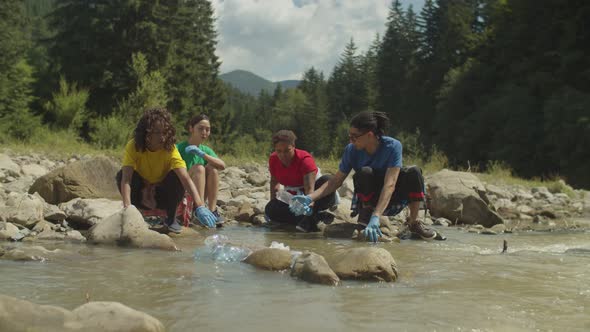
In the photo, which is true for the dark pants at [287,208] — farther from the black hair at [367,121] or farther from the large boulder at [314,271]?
the large boulder at [314,271]

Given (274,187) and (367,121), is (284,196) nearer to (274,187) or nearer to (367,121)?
(274,187)

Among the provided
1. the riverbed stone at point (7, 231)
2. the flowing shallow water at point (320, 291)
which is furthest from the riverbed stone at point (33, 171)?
the flowing shallow water at point (320, 291)

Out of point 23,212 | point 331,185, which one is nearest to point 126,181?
point 23,212

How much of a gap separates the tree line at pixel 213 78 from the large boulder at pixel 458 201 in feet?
20.8

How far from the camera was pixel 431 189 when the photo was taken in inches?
303

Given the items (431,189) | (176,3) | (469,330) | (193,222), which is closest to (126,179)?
(193,222)

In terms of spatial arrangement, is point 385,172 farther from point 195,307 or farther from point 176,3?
point 176,3

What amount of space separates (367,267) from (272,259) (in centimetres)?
67

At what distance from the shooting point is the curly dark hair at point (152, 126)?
15.5 feet

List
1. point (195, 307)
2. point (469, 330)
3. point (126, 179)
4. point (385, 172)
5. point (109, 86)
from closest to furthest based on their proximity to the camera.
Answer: point (469, 330), point (195, 307), point (126, 179), point (385, 172), point (109, 86)

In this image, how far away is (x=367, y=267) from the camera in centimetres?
329

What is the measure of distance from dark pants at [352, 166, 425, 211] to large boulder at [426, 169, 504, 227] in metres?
1.93

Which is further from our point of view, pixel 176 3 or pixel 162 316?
pixel 176 3

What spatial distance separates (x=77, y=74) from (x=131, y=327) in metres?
25.1
